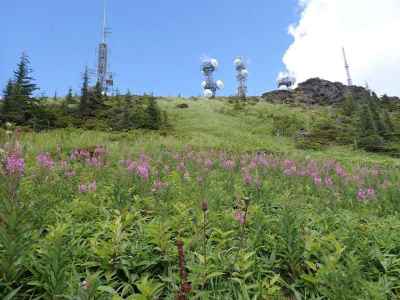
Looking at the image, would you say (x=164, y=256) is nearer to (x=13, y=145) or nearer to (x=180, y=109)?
(x=13, y=145)

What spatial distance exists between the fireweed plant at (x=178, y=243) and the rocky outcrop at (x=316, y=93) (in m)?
49.7

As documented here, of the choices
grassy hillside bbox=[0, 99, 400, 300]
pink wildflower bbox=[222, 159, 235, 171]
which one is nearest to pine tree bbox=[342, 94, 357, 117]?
pink wildflower bbox=[222, 159, 235, 171]

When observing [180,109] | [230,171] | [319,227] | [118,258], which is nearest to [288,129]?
[180,109]

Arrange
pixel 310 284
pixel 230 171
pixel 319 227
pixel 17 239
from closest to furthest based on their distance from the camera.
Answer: pixel 17 239
pixel 310 284
pixel 319 227
pixel 230 171

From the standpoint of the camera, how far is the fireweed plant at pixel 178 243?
2463 millimetres

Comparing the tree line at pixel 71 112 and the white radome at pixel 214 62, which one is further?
the white radome at pixel 214 62

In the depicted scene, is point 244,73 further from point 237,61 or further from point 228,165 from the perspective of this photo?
point 228,165

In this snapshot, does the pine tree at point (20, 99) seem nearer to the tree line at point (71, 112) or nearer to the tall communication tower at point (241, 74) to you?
the tree line at point (71, 112)

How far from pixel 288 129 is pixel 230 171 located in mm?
24956

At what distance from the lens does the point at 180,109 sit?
36875 millimetres

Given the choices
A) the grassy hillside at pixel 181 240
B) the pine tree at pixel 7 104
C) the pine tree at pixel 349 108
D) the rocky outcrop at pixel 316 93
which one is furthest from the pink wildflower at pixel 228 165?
the rocky outcrop at pixel 316 93

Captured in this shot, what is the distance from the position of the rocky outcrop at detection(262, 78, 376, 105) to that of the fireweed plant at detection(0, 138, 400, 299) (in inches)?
1955

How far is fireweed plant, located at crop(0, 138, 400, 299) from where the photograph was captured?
2463 millimetres

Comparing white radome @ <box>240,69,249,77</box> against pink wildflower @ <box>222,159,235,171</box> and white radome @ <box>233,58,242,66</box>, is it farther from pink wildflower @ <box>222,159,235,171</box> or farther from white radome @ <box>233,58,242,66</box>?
pink wildflower @ <box>222,159,235,171</box>
